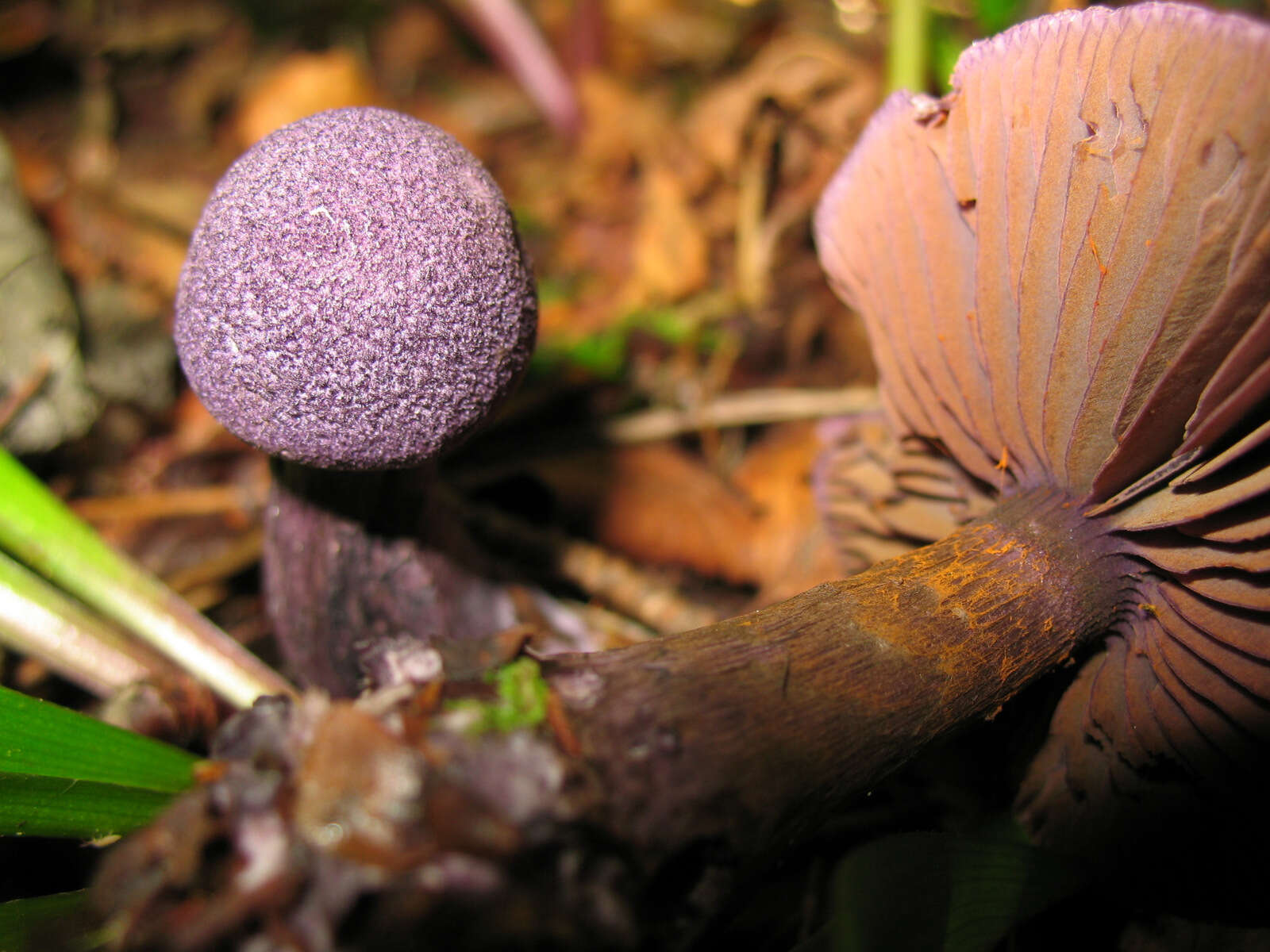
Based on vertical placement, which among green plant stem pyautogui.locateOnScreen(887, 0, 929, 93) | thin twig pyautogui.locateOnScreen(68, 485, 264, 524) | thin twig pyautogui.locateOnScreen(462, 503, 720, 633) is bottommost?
thin twig pyautogui.locateOnScreen(68, 485, 264, 524)

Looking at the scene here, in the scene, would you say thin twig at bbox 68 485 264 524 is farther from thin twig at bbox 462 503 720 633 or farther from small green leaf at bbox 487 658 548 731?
small green leaf at bbox 487 658 548 731

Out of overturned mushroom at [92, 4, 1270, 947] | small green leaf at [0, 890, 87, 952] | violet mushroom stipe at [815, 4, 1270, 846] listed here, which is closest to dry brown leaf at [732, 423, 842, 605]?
violet mushroom stipe at [815, 4, 1270, 846]

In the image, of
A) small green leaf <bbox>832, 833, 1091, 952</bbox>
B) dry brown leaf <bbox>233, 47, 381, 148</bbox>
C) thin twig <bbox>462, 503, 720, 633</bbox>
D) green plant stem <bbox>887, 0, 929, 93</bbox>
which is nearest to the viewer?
small green leaf <bbox>832, 833, 1091, 952</bbox>

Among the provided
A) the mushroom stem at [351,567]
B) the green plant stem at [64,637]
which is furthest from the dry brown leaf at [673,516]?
the green plant stem at [64,637]

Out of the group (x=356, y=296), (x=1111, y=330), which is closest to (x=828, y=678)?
(x=1111, y=330)

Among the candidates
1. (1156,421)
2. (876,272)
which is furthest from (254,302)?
(1156,421)

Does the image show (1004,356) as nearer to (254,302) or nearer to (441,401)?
(441,401)

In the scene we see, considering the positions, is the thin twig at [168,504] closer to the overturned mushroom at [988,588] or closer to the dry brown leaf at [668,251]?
the dry brown leaf at [668,251]
